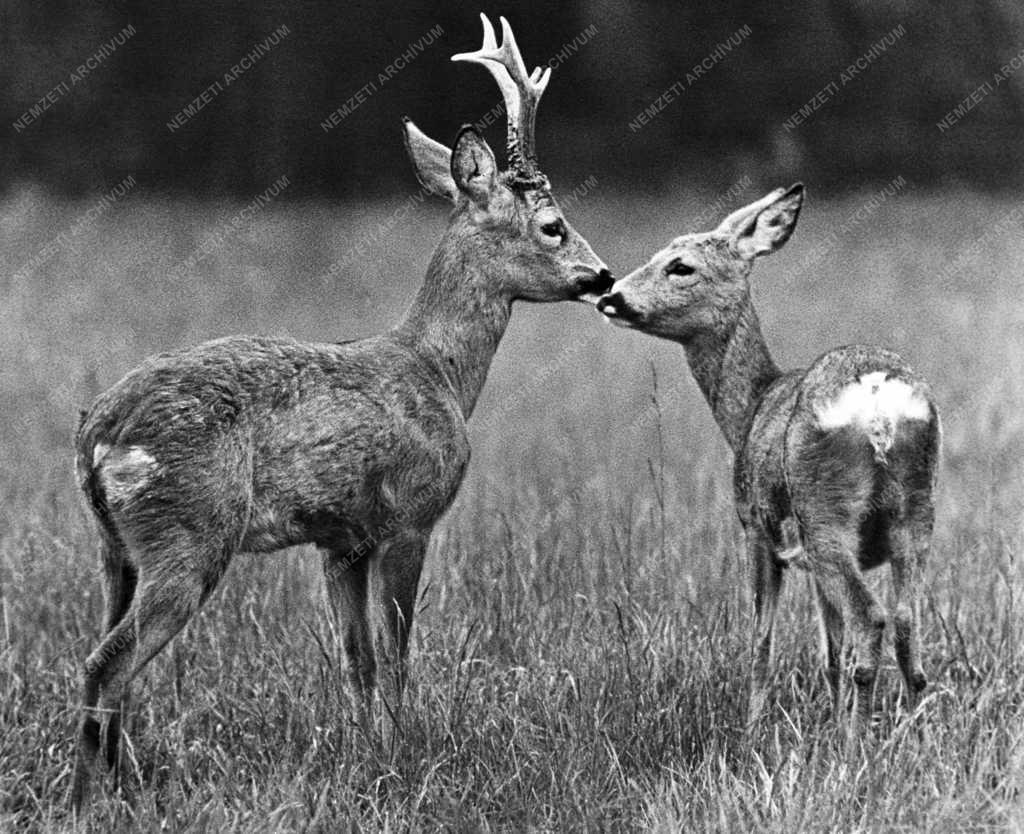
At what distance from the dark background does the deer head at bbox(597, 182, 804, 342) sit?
22.7 feet

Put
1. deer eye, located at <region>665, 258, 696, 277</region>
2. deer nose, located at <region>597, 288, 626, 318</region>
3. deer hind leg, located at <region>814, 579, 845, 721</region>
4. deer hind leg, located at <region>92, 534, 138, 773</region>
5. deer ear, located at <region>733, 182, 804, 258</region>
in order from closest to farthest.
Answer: deer hind leg, located at <region>92, 534, 138, 773</region>, deer hind leg, located at <region>814, 579, 845, 721</region>, deer nose, located at <region>597, 288, 626, 318</region>, deer eye, located at <region>665, 258, 696, 277</region>, deer ear, located at <region>733, 182, 804, 258</region>

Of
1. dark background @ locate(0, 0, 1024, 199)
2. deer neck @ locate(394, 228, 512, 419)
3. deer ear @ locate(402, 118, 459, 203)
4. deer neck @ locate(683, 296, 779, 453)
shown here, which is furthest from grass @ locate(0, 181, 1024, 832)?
dark background @ locate(0, 0, 1024, 199)

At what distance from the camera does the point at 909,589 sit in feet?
19.1

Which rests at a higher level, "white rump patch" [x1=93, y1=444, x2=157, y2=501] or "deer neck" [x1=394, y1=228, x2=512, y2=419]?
"deer neck" [x1=394, y1=228, x2=512, y2=419]

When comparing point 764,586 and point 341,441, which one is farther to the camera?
point 764,586

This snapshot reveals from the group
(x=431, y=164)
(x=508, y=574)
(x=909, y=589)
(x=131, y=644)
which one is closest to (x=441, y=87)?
(x=431, y=164)

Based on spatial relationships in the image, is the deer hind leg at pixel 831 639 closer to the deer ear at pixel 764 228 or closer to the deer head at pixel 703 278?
the deer head at pixel 703 278

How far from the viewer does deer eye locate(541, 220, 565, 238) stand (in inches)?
258

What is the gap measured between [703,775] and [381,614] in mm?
1341

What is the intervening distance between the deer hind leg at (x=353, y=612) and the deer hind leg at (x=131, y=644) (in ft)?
3.35

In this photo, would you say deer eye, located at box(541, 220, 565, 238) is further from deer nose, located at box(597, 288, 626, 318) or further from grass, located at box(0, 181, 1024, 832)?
grass, located at box(0, 181, 1024, 832)

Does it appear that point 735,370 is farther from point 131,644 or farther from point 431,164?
point 131,644

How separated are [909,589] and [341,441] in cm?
197

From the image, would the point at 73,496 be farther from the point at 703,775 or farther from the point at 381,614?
the point at 703,775
